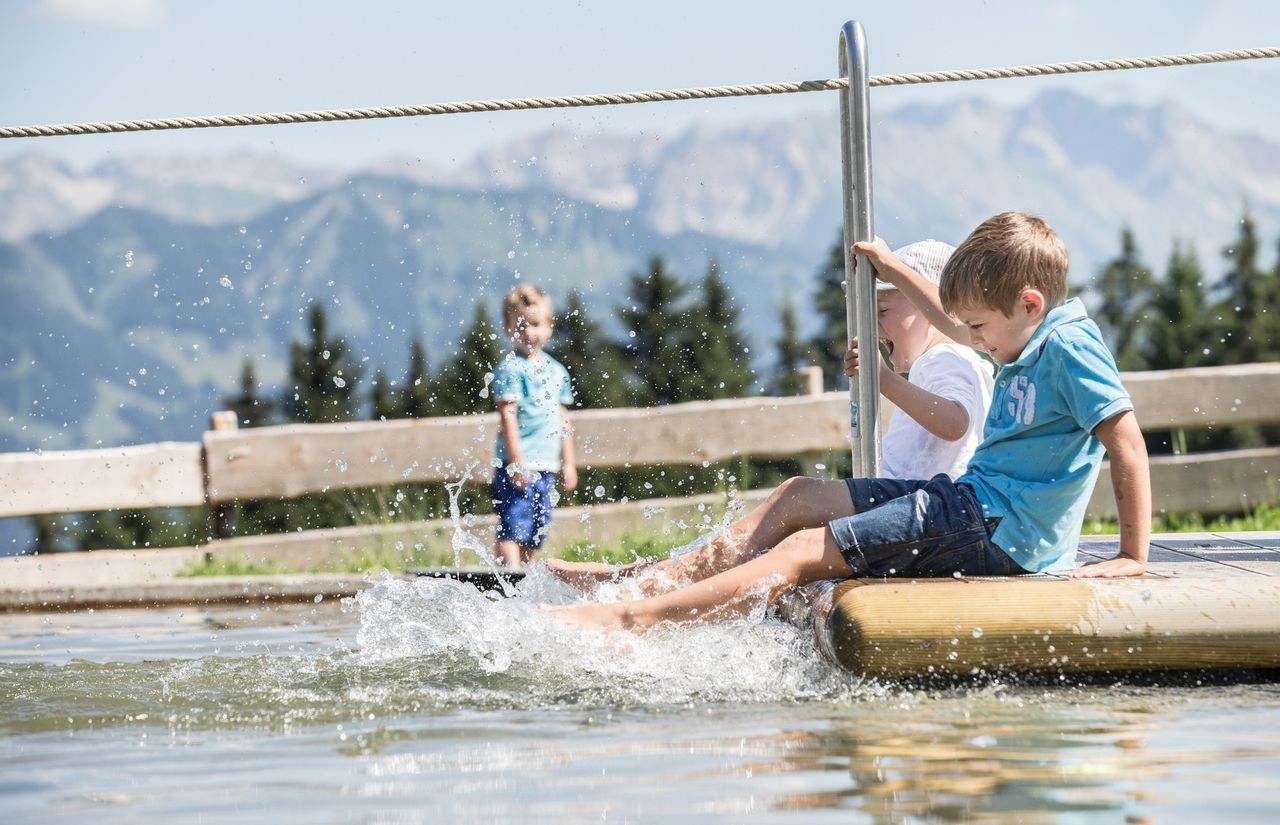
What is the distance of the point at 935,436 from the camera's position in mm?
4312

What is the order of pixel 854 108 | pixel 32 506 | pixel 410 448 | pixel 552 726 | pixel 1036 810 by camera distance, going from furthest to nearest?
pixel 410 448
pixel 32 506
pixel 854 108
pixel 552 726
pixel 1036 810

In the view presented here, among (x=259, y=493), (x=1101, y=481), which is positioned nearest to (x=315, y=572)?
(x=259, y=493)

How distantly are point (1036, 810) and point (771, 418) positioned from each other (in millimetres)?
6989

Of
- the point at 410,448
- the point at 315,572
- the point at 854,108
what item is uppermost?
the point at 854,108

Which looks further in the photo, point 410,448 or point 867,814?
point 410,448

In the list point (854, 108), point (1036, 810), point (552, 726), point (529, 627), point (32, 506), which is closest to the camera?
point (1036, 810)

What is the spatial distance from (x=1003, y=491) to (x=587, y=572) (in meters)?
1.30

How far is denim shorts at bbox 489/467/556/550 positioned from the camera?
7195 millimetres

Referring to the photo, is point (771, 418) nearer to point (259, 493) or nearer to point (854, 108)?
point (259, 493)

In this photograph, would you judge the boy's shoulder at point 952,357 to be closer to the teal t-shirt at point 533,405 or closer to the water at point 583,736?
the water at point 583,736

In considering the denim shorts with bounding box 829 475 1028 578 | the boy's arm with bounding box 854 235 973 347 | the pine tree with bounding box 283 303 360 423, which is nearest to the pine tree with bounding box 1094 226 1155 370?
the pine tree with bounding box 283 303 360 423

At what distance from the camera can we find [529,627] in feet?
12.3

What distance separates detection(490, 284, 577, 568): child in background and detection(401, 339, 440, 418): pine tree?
67.4 metres

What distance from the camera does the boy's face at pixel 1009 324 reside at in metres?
3.74
